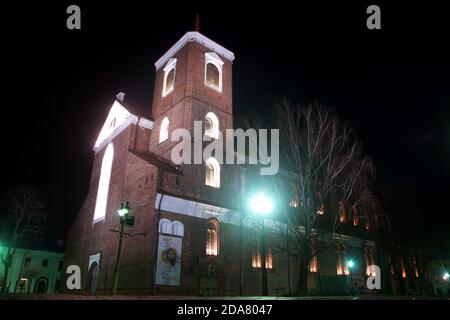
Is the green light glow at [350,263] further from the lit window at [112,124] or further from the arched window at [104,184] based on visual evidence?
the lit window at [112,124]

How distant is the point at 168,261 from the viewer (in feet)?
69.7

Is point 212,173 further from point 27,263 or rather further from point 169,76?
point 27,263

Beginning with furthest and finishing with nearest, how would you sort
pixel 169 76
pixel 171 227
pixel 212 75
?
Result: pixel 169 76 < pixel 212 75 < pixel 171 227

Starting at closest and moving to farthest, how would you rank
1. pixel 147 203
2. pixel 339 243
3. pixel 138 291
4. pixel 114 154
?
pixel 138 291
pixel 147 203
pixel 114 154
pixel 339 243

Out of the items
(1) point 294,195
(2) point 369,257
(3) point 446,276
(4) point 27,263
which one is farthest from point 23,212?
(3) point 446,276

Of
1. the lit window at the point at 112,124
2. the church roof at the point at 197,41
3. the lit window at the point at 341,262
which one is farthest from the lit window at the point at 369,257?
the lit window at the point at 112,124

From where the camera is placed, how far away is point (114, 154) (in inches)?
1184

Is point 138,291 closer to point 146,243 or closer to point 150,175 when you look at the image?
point 146,243

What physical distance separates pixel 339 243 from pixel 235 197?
15022 millimetres

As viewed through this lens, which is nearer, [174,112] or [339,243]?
[174,112]

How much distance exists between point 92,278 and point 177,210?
10246 millimetres

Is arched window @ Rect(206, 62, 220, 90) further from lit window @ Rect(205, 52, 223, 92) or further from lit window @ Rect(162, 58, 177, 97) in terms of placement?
lit window @ Rect(162, 58, 177, 97)
